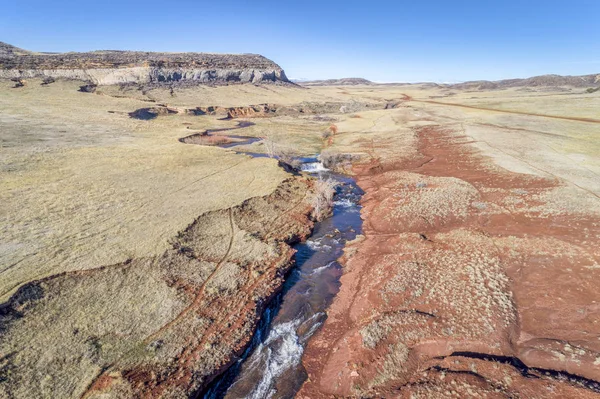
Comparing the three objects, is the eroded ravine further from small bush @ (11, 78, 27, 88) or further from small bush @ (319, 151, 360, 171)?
small bush @ (11, 78, 27, 88)

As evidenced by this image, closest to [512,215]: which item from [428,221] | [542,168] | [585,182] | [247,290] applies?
[428,221]

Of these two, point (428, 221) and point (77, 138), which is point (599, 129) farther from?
point (77, 138)

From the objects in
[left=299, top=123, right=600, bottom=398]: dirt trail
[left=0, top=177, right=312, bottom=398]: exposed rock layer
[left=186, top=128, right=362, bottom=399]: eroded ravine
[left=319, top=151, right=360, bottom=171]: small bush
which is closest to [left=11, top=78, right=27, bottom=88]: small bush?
[left=319, top=151, right=360, bottom=171]: small bush

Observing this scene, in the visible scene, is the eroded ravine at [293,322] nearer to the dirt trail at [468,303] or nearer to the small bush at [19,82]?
the dirt trail at [468,303]

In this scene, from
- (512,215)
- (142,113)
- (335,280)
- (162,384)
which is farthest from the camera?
(142,113)

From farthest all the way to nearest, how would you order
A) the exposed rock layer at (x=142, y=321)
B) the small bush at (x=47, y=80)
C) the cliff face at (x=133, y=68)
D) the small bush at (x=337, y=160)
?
the cliff face at (x=133, y=68) → the small bush at (x=47, y=80) → the small bush at (x=337, y=160) → the exposed rock layer at (x=142, y=321)

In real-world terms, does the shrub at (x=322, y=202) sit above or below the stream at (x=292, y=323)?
above

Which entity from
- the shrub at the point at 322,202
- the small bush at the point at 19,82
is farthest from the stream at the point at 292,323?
the small bush at the point at 19,82

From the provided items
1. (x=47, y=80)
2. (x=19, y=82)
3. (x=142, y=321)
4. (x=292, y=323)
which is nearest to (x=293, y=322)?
(x=292, y=323)
